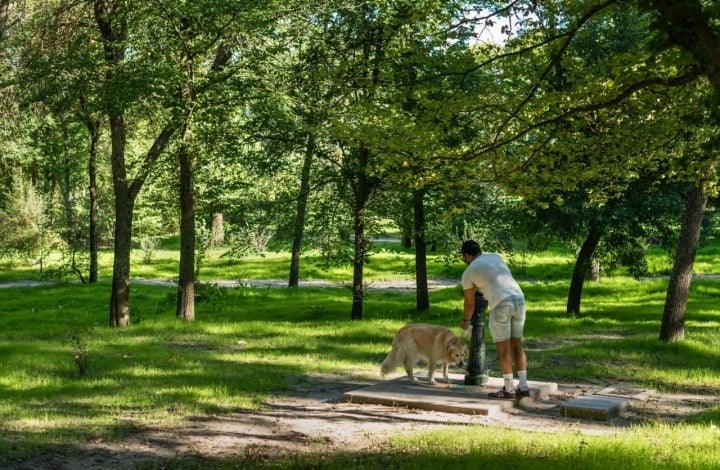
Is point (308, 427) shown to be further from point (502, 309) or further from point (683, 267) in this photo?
point (683, 267)

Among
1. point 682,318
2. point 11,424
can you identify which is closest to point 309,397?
point 11,424

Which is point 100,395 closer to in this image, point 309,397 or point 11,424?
point 11,424

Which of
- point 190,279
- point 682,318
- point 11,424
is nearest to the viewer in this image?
point 11,424

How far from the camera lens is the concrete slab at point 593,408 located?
364 inches

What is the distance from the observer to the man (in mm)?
9852

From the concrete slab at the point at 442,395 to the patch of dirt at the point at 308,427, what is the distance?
0.12 meters

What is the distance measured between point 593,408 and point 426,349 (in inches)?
96.9

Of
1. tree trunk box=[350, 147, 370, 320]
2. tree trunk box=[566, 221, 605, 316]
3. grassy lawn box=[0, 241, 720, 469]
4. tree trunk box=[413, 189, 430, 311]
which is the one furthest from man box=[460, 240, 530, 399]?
tree trunk box=[413, 189, 430, 311]

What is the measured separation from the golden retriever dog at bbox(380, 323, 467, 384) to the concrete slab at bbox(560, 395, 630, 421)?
1.55 meters

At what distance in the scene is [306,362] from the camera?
13.6 metres

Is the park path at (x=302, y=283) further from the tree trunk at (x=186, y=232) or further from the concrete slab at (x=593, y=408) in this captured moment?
the concrete slab at (x=593, y=408)

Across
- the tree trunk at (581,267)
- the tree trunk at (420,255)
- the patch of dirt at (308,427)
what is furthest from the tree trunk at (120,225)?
the tree trunk at (581,267)

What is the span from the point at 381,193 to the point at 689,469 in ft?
49.1

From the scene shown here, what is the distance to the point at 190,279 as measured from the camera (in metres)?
19.9
